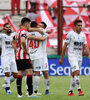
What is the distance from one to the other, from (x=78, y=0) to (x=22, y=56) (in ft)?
39.0

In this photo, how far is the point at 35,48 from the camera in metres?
12.6

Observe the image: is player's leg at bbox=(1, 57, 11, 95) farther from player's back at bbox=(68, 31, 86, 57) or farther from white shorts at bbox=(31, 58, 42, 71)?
player's back at bbox=(68, 31, 86, 57)

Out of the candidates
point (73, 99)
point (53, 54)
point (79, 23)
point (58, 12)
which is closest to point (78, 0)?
point (58, 12)

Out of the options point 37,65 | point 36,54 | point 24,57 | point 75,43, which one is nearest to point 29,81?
point 24,57

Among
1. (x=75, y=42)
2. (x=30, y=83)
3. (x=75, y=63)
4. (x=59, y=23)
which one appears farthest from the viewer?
(x=59, y=23)

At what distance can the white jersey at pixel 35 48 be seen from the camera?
12469 millimetres

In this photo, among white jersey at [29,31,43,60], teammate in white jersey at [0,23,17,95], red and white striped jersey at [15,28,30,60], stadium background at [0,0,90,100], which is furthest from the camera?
stadium background at [0,0,90,100]

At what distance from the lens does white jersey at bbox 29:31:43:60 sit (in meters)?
12.5

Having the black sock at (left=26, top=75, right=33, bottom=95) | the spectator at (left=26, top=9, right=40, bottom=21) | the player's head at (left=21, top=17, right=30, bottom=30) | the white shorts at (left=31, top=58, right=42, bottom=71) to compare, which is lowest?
the black sock at (left=26, top=75, right=33, bottom=95)

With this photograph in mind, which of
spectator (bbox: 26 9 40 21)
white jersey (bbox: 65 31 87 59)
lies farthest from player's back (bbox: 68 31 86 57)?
spectator (bbox: 26 9 40 21)

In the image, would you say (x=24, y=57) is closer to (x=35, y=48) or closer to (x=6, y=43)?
(x=35, y=48)

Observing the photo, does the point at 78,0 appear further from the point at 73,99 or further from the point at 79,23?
the point at 73,99

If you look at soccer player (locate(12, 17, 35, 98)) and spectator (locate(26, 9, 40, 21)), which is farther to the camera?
spectator (locate(26, 9, 40, 21))

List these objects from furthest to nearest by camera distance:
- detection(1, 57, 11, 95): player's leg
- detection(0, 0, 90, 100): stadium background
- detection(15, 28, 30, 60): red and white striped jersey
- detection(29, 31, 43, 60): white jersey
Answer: detection(0, 0, 90, 100): stadium background
detection(1, 57, 11, 95): player's leg
detection(29, 31, 43, 60): white jersey
detection(15, 28, 30, 60): red and white striped jersey
